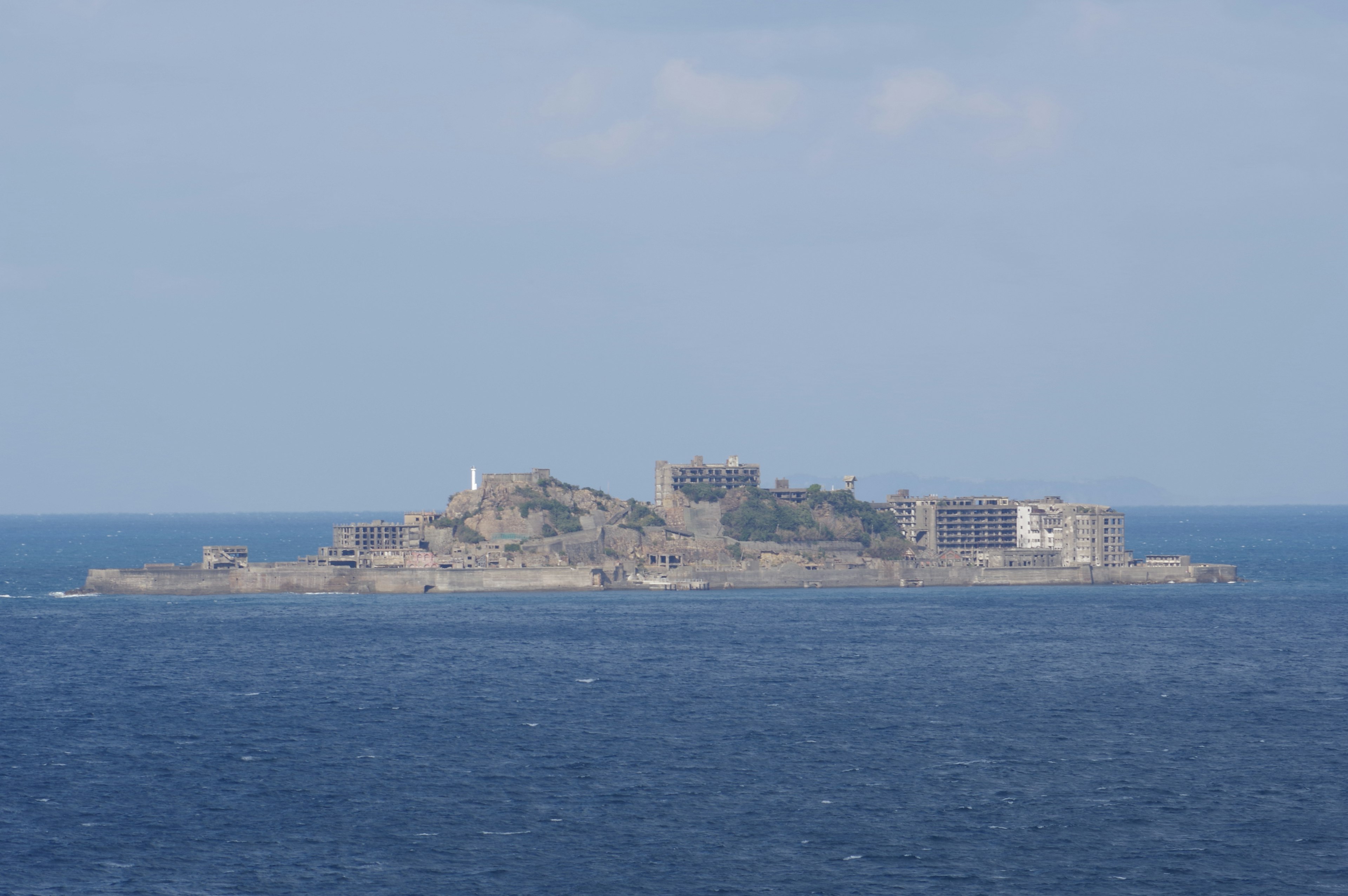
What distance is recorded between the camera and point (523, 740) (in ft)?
280

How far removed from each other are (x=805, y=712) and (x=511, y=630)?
198 ft

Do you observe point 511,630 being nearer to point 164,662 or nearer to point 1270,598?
point 164,662

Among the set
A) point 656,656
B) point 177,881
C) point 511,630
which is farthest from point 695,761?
point 511,630

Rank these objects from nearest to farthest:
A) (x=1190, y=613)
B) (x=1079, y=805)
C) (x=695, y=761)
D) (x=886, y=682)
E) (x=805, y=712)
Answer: (x=1079, y=805)
(x=695, y=761)
(x=805, y=712)
(x=886, y=682)
(x=1190, y=613)

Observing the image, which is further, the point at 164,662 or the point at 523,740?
the point at 164,662

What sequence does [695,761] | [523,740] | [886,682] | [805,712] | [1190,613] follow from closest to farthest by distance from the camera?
[695,761]
[523,740]
[805,712]
[886,682]
[1190,613]

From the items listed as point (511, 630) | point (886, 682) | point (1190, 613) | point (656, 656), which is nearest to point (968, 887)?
point (886, 682)

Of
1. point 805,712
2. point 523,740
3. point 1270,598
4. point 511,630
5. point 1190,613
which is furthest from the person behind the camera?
point 1270,598

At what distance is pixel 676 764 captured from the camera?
78375 millimetres

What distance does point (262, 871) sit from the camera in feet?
193

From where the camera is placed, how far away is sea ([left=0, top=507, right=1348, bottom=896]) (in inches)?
2335

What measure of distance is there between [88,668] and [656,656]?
44.8 meters

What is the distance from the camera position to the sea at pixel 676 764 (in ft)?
195

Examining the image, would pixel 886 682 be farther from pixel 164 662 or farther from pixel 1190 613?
pixel 1190 613
